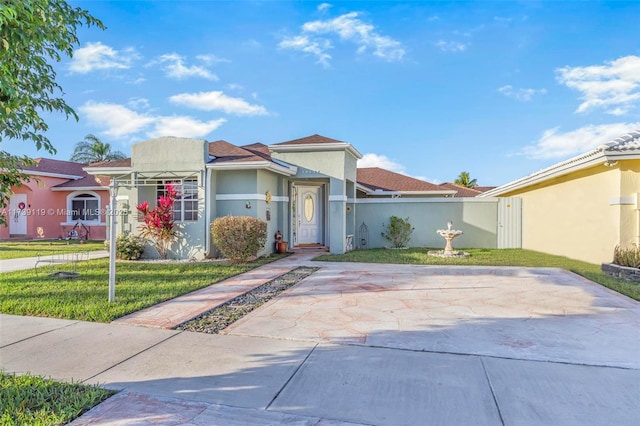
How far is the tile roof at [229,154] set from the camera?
12.3 metres

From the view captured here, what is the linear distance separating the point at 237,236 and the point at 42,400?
777 cm

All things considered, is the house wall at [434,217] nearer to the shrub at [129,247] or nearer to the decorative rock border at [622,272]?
the decorative rock border at [622,272]

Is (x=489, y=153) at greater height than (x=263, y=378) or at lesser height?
greater

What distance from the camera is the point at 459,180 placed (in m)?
45.0

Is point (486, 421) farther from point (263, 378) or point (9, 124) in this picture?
point (9, 124)

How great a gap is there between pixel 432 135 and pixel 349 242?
8.74 metres

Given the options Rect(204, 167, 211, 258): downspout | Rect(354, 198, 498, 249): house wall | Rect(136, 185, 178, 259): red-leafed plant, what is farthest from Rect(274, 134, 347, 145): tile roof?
Rect(136, 185, 178, 259): red-leafed plant

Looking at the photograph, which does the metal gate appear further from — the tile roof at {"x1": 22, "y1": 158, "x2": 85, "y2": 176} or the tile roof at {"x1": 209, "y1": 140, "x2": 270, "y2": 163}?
the tile roof at {"x1": 22, "y1": 158, "x2": 85, "y2": 176}

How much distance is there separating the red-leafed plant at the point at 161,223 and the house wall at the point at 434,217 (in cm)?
794

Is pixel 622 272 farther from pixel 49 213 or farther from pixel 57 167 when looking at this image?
pixel 57 167

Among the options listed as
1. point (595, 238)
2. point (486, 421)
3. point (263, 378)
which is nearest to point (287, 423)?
point (263, 378)

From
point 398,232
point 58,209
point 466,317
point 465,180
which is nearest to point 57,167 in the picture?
point 58,209

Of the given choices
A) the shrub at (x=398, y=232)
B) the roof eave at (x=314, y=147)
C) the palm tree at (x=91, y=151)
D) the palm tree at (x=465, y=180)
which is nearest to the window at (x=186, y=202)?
the roof eave at (x=314, y=147)

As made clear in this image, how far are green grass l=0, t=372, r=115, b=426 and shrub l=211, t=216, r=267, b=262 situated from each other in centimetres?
729
